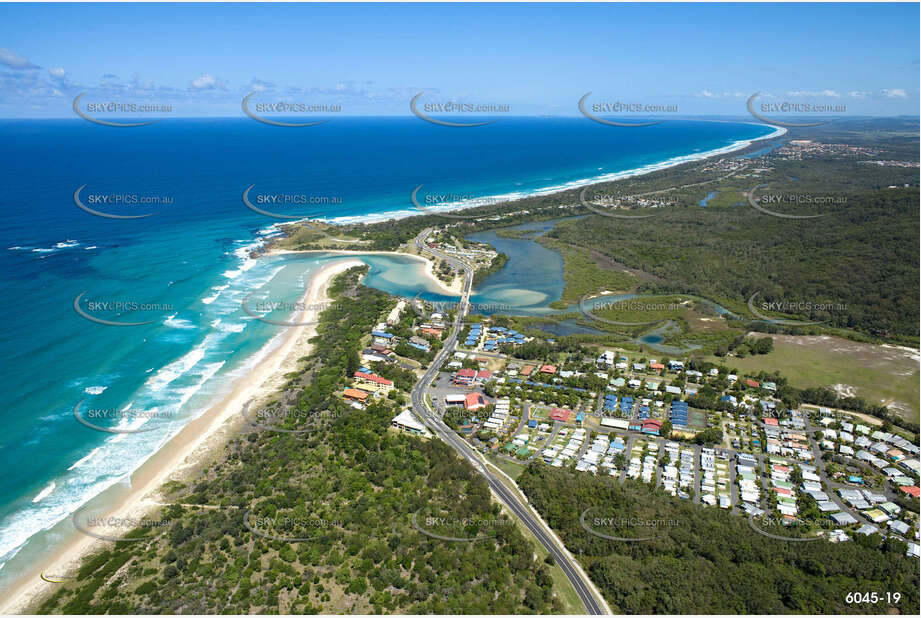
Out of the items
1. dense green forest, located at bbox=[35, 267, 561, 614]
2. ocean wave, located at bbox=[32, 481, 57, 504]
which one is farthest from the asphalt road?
ocean wave, located at bbox=[32, 481, 57, 504]

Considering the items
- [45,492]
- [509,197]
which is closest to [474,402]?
[45,492]

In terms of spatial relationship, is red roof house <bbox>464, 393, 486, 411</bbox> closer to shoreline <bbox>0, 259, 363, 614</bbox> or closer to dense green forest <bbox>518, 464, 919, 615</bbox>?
dense green forest <bbox>518, 464, 919, 615</bbox>

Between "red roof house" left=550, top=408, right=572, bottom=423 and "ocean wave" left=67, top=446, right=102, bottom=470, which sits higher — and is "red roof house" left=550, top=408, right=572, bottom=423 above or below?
above

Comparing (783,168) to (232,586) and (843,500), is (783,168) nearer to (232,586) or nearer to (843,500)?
(843,500)

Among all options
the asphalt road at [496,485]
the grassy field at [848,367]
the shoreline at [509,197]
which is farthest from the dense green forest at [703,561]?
the shoreline at [509,197]

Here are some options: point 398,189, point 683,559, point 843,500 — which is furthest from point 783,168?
point 683,559

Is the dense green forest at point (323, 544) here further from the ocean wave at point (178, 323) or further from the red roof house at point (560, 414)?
the ocean wave at point (178, 323)

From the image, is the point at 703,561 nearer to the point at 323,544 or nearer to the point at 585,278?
the point at 323,544
